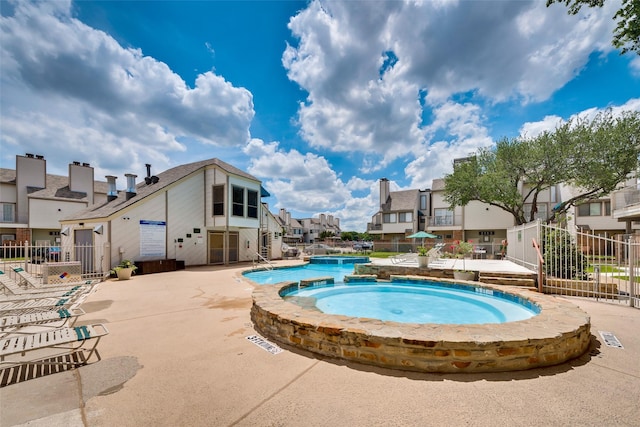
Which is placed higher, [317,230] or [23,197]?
[23,197]

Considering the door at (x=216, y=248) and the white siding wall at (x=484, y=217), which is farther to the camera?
the white siding wall at (x=484, y=217)

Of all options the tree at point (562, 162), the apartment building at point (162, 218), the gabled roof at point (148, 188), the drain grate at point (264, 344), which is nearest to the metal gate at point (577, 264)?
the drain grate at point (264, 344)

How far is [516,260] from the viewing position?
→ 14023mm

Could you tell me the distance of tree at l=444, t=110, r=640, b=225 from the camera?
18.8m

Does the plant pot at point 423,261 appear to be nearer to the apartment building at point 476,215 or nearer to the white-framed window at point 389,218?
the apartment building at point 476,215

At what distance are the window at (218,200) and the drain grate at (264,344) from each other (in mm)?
13859

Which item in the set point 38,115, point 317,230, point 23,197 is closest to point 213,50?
point 38,115

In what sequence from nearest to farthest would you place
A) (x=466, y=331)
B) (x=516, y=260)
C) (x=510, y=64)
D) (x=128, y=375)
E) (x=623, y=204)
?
1. (x=128, y=375)
2. (x=466, y=331)
3. (x=510, y=64)
4. (x=516, y=260)
5. (x=623, y=204)

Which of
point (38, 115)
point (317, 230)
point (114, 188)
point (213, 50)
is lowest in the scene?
point (317, 230)

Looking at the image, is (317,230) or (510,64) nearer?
(510,64)

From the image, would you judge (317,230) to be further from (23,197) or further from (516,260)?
(516,260)

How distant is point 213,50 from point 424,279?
1314cm

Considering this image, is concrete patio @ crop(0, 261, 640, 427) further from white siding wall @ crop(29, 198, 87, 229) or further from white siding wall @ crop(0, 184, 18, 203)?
white siding wall @ crop(0, 184, 18, 203)

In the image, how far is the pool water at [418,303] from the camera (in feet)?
23.5
